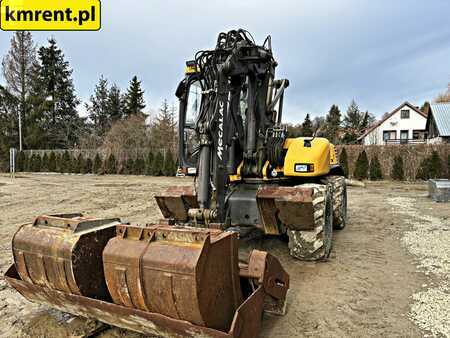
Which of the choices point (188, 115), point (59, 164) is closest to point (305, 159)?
point (188, 115)

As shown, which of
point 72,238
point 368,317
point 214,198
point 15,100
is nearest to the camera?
point 72,238

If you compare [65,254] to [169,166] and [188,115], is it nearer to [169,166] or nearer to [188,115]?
[188,115]

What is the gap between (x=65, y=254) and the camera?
8.27ft

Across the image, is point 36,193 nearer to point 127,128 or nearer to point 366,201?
point 366,201

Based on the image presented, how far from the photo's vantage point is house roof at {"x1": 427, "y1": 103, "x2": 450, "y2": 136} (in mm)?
26406

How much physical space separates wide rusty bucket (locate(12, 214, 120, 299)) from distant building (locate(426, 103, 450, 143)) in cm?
2758

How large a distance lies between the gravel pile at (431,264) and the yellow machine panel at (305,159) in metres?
1.74

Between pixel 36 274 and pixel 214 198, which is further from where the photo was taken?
pixel 214 198

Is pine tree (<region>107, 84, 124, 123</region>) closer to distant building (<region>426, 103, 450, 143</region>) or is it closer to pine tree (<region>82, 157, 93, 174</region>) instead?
pine tree (<region>82, 157, 93, 174</region>)

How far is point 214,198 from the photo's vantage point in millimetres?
3637

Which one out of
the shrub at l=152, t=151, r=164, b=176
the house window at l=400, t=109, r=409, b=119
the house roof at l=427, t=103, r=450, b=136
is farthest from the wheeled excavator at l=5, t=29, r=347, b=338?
the house window at l=400, t=109, r=409, b=119

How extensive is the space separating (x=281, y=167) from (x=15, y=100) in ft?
110

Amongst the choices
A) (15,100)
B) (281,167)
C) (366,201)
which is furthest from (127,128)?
(281,167)

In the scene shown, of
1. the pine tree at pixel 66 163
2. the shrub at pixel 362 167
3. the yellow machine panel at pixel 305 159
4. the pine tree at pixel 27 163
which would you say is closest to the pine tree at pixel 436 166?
the shrub at pixel 362 167
